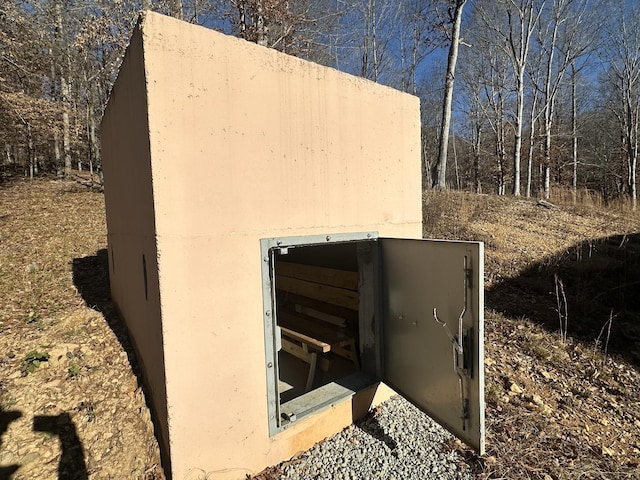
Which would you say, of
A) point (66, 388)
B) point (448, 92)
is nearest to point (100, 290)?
point (66, 388)

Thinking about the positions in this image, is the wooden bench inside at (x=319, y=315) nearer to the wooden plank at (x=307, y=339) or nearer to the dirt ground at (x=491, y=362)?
the wooden plank at (x=307, y=339)

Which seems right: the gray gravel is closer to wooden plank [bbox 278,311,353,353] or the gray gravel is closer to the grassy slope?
the grassy slope

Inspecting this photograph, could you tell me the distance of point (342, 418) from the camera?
2883 mm

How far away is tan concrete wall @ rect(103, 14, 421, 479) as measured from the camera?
6.46ft

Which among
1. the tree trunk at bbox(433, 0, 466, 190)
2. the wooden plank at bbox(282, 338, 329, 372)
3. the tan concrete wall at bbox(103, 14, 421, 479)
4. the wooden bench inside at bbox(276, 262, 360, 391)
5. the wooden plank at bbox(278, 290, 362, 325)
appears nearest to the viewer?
the tan concrete wall at bbox(103, 14, 421, 479)

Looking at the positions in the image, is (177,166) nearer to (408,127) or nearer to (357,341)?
(408,127)

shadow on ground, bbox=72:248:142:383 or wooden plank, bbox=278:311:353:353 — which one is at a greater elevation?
shadow on ground, bbox=72:248:142:383

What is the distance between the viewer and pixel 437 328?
2441 millimetres

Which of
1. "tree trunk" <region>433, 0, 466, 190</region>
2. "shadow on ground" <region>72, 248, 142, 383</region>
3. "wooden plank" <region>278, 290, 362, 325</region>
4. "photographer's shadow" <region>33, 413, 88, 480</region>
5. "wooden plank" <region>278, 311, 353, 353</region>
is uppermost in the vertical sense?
"tree trunk" <region>433, 0, 466, 190</region>

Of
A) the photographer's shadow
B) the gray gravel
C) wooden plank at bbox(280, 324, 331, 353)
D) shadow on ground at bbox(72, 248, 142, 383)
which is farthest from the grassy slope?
shadow on ground at bbox(72, 248, 142, 383)

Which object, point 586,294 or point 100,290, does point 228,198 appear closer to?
point 100,290

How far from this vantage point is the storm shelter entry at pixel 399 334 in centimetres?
218

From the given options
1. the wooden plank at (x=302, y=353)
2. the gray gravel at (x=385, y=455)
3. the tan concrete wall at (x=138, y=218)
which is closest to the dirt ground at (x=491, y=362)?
the gray gravel at (x=385, y=455)

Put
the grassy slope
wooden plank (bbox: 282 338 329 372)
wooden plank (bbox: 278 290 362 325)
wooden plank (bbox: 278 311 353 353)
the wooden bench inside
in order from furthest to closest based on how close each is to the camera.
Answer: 1. wooden plank (bbox: 278 290 362 325)
2. wooden plank (bbox: 282 338 329 372)
3. the wooden bench inside
4. wooden plank (bbox: 278 311 353 353)
5. the grassy slope
